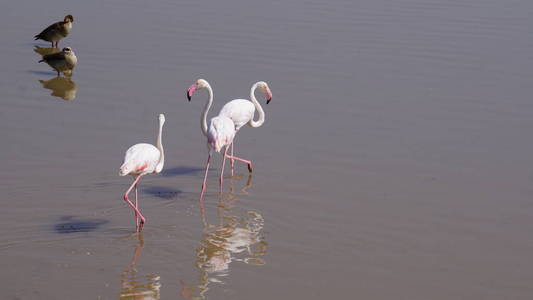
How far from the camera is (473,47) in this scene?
48.4 feet

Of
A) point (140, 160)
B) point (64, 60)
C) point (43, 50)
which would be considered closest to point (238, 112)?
point (140, 160)

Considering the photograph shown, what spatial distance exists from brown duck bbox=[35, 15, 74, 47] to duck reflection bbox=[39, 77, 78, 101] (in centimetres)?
170

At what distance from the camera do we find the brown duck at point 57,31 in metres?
14.1

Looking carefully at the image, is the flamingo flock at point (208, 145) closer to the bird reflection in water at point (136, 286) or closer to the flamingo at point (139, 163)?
the flamingo at point (139, 163)

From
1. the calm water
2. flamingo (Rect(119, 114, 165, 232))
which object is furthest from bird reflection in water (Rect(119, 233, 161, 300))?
flamingo (Rect(119, 114, 165, 232))

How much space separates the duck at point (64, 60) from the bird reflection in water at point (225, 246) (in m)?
4.98

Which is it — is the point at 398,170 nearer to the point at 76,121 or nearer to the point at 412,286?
the point at 412,286

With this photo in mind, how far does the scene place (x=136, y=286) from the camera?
6660 mm

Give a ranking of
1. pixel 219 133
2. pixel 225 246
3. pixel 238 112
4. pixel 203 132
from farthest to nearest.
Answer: pixel 238 112, pixel 203 132, pixel 219 133, pixel 225 246

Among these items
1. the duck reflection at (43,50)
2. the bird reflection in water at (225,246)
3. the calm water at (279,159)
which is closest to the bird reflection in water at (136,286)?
the calm water at (279,159)

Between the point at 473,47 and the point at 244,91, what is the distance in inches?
195

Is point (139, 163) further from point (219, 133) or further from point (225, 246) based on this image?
point (219, 133)

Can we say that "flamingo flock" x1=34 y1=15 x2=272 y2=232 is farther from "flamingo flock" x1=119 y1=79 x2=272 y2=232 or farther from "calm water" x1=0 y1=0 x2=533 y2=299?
"calm water" x1=0 y1=0 x2=533 y2=299

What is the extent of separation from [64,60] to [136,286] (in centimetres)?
671
